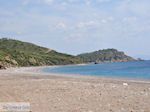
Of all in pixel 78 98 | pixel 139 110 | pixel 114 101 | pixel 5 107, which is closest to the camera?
pixel 5 107

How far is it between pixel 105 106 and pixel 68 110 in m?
1.93

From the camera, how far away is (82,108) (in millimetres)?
16641

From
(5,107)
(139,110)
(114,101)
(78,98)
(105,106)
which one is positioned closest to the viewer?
(5,107)

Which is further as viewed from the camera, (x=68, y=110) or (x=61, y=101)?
(x=61, y=101)

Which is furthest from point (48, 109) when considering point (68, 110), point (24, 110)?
point (24, 110)

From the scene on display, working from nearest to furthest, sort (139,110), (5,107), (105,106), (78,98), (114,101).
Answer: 1. (5,107)
2. (139,110)
3. (105,106)
4. (114,101)
5. (78,98)

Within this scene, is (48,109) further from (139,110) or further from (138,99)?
(138,99)

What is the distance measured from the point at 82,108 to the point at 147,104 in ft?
10.1

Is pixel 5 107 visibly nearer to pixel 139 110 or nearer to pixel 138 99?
pixel 139 110

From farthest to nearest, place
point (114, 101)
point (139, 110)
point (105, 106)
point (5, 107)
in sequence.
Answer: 1. point (114, 101)
2. point (105, 106)
3. point (139, 110)
4. point (5, 107)

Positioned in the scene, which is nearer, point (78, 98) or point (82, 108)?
point (82, 108)

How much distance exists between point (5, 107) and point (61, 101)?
5.16 meters

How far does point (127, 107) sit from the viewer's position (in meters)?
16.7

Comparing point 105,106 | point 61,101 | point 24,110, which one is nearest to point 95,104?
point 105,106
